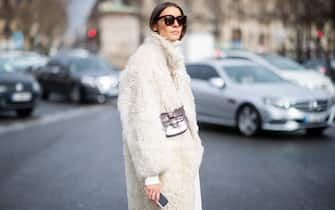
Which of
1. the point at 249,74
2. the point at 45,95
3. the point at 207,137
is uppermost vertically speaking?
the point at 249,74

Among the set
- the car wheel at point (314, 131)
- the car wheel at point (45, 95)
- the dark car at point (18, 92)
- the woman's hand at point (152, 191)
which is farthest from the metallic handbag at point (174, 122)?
the car wheel at point (45, 95)

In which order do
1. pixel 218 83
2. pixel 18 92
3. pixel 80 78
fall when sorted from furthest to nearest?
pixel 80 78 < pixel 18 92 < pixel 218 83

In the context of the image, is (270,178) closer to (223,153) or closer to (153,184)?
(223,153)

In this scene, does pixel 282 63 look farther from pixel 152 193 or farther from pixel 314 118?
pixel 152 193

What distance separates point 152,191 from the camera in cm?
350

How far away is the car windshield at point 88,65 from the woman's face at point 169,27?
18.3 metres

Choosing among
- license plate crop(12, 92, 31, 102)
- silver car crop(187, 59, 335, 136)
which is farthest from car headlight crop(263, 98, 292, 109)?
license plate crop(12, 92, 31, 102)

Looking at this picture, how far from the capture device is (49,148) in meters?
10.9

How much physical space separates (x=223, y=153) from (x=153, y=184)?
6.54 meters

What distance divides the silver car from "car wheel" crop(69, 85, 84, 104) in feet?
26.6

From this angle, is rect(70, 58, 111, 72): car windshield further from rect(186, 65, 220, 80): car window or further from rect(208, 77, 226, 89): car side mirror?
rect(208, 77, 226, 89): car side mirror

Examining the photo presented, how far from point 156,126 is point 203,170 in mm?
5035

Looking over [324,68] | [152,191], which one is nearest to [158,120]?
[152,191]

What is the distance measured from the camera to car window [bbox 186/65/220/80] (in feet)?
43.4
